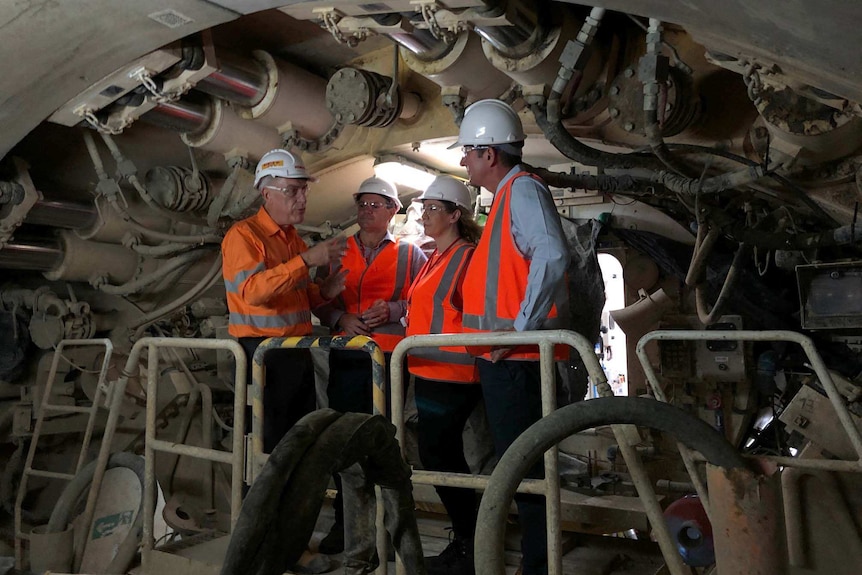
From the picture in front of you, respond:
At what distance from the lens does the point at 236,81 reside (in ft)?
13.4

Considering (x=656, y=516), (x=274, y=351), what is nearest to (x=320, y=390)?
(x=274, y=351)

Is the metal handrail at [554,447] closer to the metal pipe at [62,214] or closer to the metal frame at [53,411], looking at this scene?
the metal frame at [53,411]

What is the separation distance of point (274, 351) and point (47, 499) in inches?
116

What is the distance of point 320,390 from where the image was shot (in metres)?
3.77

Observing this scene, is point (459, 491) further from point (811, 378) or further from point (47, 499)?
point (47, 499)

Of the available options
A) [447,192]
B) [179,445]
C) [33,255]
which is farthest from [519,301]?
[33,255]

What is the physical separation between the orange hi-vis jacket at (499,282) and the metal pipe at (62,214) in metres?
3.13

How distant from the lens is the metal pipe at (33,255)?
4.56 metres

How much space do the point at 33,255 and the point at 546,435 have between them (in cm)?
447

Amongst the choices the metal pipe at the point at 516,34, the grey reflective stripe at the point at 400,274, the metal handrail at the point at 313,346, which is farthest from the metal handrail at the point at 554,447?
the metal pipe at the point at 516,34

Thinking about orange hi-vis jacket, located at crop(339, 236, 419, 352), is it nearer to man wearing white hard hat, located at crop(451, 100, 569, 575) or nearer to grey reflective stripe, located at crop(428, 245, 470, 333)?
grey reflective stripe, located at crop(428, 245, 470, 333)

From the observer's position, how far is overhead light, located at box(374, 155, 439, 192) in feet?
15.6

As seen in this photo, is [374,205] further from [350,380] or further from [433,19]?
[433,19]

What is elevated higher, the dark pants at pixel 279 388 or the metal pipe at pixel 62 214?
the metal pipe at pixel 62 214
